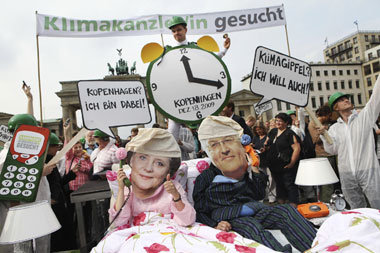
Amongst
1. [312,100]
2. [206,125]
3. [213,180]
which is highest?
[312,100]

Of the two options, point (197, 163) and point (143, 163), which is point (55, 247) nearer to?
point (143, 163)

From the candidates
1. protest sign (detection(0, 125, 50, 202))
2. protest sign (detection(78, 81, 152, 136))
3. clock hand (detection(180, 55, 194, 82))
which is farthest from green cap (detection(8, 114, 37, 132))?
clock hand (detection(180, 55, 194, 82))

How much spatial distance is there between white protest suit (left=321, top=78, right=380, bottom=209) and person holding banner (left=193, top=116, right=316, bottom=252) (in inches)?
49.1

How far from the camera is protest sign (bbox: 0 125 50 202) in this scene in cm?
221

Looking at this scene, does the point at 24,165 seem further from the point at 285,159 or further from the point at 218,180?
the point at 285,159

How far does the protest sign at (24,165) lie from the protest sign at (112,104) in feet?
1.58

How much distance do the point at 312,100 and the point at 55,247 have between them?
55742 millimetres

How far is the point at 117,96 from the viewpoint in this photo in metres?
2.55

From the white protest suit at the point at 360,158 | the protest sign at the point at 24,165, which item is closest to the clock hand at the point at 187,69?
the protest sign at the point at 24,165

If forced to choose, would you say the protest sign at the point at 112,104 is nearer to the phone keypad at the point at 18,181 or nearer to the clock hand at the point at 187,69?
the clock hand at the point at 187,69

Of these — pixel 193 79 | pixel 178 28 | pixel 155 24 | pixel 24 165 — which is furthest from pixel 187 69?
pixel 155 24

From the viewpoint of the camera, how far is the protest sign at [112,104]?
2.41 metres

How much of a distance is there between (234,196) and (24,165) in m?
1.84

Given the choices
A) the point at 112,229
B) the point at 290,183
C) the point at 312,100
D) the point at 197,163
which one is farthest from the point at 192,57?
the point at 312,100
